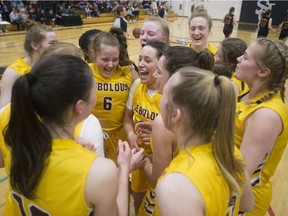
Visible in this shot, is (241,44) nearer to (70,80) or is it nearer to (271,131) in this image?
(271,131)

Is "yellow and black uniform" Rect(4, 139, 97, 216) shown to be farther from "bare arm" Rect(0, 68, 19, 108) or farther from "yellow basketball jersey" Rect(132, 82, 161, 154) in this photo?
"bare arm" Rect(0, 68, 19, 108)

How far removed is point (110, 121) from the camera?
2.90 m

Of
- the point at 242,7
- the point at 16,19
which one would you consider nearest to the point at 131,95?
the point at 16,19

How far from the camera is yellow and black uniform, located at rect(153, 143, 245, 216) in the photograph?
106cm

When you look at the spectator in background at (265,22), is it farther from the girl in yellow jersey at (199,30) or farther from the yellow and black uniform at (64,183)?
the yellow and black uniform at (64,183)

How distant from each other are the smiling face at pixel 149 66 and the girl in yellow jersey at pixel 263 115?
0.74m

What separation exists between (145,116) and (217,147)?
120 cm

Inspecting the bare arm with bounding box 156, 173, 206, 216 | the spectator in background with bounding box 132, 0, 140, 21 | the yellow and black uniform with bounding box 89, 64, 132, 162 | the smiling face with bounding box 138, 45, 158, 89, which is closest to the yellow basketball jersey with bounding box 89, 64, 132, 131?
the yellow and black uniform with bounding box 89, 64, 132, 162

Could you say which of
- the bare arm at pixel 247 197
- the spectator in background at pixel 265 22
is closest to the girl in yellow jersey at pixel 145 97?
the bare arm at pixel 247 197

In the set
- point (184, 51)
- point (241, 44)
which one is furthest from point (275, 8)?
point (184, 51)

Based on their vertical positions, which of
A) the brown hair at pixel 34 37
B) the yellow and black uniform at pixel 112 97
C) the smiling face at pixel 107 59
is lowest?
the yellow and black uniform at pixel 112 97

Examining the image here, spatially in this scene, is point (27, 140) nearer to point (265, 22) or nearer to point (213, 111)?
point (213, 111)

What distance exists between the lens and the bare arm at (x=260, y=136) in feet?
5.35

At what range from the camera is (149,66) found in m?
2.41
